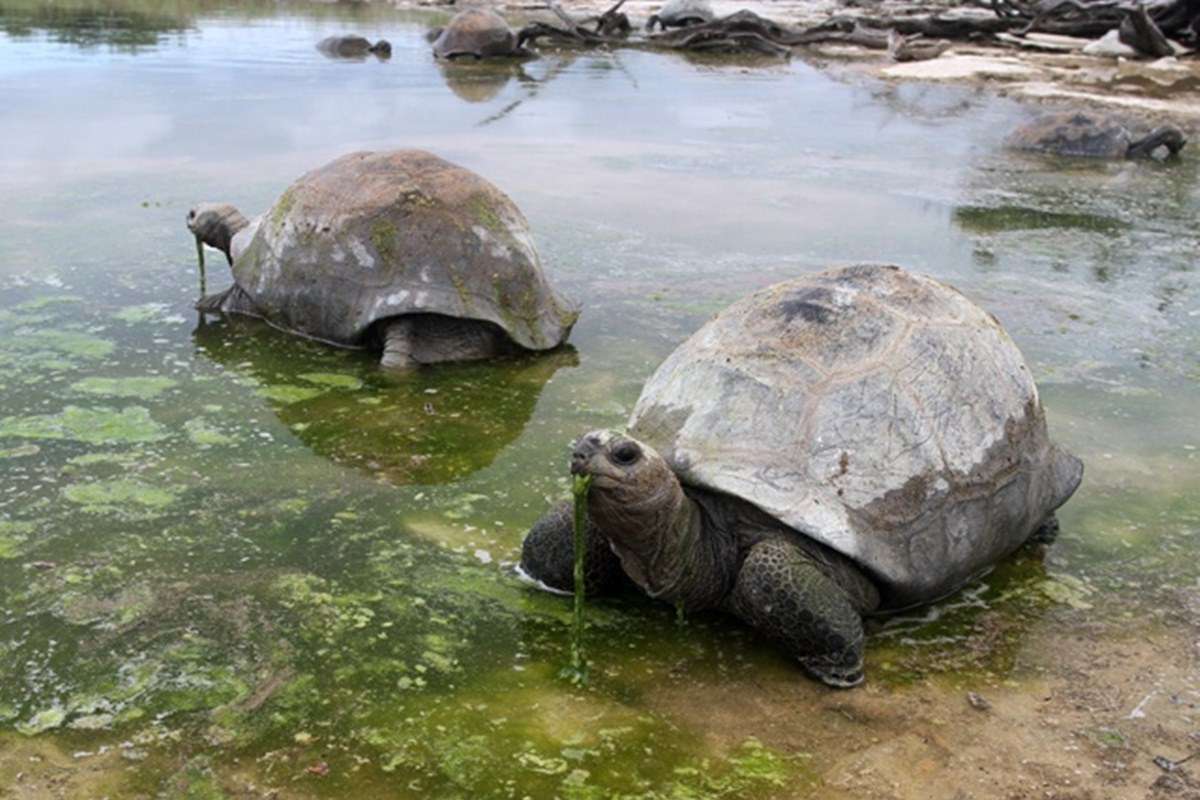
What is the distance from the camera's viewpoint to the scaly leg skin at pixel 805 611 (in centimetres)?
364

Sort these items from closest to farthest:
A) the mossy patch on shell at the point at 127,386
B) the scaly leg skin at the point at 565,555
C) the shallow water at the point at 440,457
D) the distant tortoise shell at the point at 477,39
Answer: the shallow water at the point at 440,457 < the scaly leg skin at the point at 565,555 < the mossy patch on shell at the point at 127,386 < the distant tortoise shell at the point at 477,39

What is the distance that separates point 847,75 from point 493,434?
598 inches

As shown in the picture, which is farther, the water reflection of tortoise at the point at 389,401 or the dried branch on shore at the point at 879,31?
the dried branch on shore at the point at 879,31

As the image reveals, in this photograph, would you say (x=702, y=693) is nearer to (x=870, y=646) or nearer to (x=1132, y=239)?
(x=870, y=646)

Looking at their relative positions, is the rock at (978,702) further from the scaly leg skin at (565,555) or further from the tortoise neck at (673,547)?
the scaly leg skin at (565,555)

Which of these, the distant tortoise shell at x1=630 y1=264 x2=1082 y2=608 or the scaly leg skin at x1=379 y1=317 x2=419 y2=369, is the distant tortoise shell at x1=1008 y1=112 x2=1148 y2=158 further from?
the distant tortoise shell at x1=630 y1=264 x2=1082 y2=608

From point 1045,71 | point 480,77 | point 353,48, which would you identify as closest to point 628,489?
point 480,77

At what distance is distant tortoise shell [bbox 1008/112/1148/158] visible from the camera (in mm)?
12492

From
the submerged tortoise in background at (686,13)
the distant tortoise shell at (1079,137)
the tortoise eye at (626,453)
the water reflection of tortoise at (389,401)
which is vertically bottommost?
the water reflection of tortoise at (389,401)

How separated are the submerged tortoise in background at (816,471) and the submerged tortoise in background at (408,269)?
2.12 metres

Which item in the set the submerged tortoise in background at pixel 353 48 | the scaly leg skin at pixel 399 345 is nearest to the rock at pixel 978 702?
the scaly leg skin at pixel 399 345

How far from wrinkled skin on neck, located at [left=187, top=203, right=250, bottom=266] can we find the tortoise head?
423 cm

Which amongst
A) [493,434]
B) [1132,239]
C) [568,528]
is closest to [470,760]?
[568,528]

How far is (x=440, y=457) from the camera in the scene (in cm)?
511
